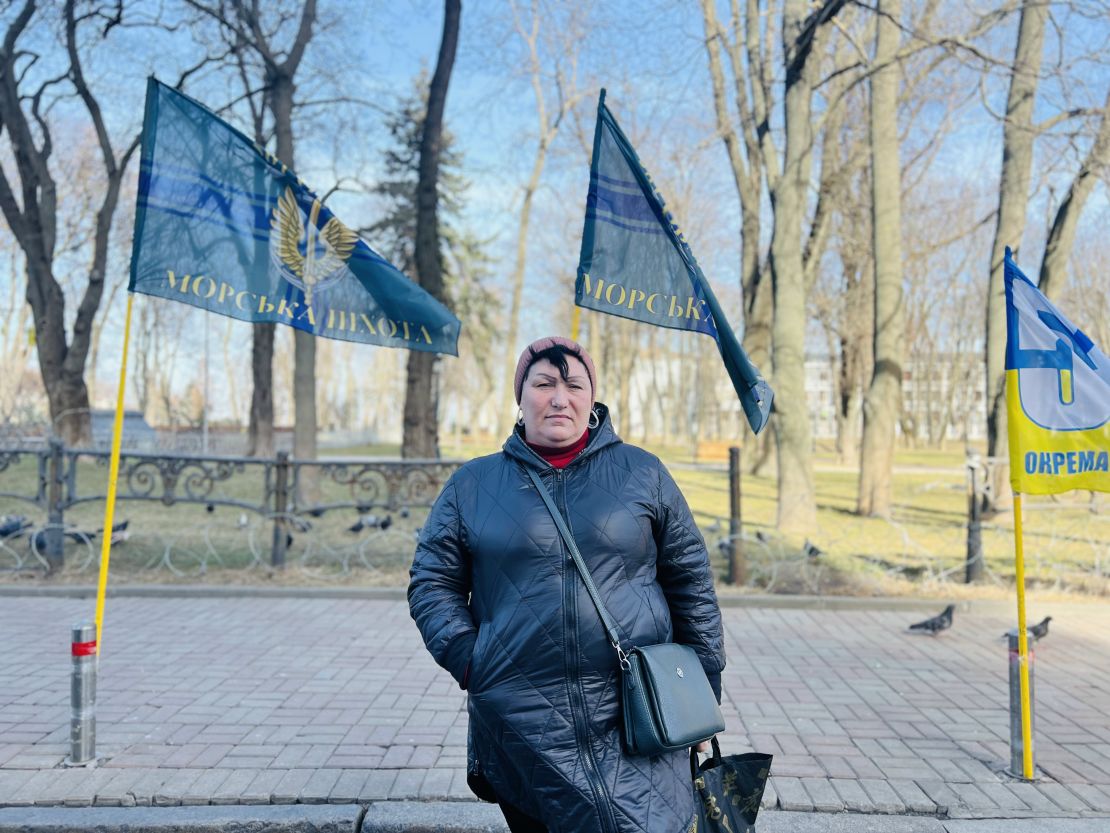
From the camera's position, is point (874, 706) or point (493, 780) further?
point (874, 706)

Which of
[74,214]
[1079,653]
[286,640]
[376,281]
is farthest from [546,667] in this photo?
[74,214]

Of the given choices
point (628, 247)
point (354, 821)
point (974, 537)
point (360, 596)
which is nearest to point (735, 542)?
point (974, 537)

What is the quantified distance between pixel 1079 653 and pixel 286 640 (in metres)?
6.30

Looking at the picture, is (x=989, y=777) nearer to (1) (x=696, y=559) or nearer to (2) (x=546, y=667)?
(1) (x=696, y=559)

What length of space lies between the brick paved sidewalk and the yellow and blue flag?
155 cm

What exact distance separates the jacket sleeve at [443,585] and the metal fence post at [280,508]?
729 cm

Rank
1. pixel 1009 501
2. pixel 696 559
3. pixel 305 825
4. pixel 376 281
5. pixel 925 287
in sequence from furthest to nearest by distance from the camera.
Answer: pixel 925 287 < pixel 1009 501 < pixel 376 281 < pixel 305 825 < pixel 696 559

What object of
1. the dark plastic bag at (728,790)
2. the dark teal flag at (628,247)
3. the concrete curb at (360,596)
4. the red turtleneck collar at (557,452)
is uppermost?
the dark teal flag at (628,247)

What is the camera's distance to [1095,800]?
4.14 meters

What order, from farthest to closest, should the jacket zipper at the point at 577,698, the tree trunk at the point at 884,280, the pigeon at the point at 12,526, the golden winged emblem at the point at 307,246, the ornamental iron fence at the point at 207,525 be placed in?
the tree trunk at the point at 884,280 < the pigeon at the point at 12,526 < the ornamental iron fence at the point at 207,525 < the golden winged emblem at the point at 307,246 < the jacket zipper at the point at 577,698

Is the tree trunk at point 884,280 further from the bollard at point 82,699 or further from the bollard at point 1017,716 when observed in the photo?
the bollard at point 82,699

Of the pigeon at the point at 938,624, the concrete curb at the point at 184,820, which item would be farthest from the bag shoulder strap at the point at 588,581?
the pigeon at the point at 938,624

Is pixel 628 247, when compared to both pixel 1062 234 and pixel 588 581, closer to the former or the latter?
pixel 588 581

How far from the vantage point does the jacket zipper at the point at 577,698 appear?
230 cm
